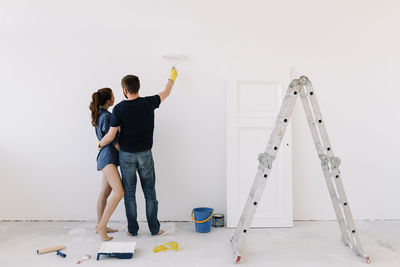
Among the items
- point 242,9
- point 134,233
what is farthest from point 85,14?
point 134,233

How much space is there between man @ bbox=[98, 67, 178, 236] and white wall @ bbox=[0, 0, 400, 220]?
1.62 ft

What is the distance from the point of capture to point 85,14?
372cm

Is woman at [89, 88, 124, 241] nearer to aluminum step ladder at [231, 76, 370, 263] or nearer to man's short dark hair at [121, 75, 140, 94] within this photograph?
man's short dark hair at [121, 75, 140, 94]

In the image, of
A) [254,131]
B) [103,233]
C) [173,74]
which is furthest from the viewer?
[254,131]

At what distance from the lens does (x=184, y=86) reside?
3.75 m

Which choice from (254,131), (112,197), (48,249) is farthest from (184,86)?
(48,249)

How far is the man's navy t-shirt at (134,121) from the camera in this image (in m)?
3.08

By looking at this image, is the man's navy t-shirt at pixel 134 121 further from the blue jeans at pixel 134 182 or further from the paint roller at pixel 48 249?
the paint roller at pixel 48 249

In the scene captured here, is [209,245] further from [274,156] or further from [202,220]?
[274,156]

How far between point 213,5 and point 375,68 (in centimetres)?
201

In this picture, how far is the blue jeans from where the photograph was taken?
317 cm

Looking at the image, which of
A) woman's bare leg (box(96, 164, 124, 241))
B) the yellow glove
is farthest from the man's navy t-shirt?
the yellow glove

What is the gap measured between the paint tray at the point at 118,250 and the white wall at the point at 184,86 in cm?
93

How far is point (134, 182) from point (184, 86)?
4.04ft
